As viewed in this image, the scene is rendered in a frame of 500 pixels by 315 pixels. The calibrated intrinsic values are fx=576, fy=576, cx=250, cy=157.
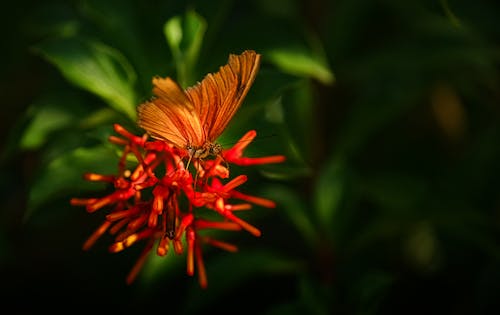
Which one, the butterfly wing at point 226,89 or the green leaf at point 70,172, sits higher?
the butterfly wing at point 226,89

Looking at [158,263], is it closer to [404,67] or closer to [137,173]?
[137,173]

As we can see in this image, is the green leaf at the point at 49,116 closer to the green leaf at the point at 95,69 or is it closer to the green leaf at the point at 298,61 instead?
the green leaf at the point at 95,69

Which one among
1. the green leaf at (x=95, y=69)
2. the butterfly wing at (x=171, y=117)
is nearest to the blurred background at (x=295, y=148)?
the green leaf at (x=95, y=69)

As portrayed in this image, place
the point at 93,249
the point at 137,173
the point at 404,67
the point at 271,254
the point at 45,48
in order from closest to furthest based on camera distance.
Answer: the point at 137,173, the point at 45,48, the point at 271,254, the point at 404,67, the point at 93,249

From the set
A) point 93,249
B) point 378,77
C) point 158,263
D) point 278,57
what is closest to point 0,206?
point 93,249

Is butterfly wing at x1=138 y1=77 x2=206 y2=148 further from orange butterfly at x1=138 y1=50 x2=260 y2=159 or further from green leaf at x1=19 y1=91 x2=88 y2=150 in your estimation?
green leaf at x1=19 y1=91 x2=88 y2=150

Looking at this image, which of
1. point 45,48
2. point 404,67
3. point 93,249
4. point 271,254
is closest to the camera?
point 45,48

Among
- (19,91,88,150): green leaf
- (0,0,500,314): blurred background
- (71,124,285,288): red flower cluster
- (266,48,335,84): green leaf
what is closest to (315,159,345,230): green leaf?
(0,0,500,314): blurred background
